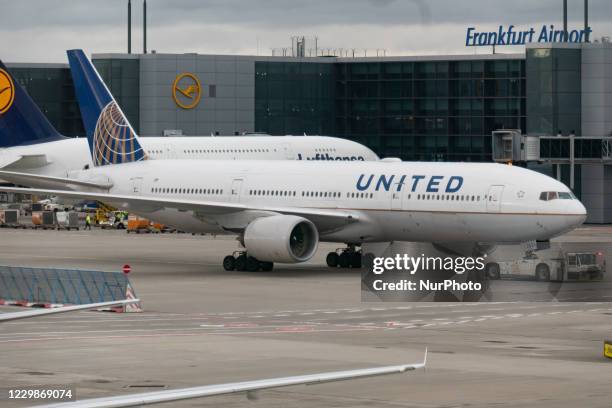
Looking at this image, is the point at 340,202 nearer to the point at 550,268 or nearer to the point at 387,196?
the point at 387,196

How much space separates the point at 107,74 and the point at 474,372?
9857 centimetres

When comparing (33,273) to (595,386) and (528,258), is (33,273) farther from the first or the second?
(595,386)

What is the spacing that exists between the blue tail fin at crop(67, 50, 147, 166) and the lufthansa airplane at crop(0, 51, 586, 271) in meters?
2.43

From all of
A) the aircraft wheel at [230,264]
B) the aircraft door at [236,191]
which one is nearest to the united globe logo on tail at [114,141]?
the aircraft door at [236,191]

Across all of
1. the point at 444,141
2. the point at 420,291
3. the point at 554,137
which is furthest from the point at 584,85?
the point at 420,291

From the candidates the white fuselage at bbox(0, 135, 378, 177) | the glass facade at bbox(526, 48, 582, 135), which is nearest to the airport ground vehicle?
the white fuselage at bbox(0, 135, 378, 177)

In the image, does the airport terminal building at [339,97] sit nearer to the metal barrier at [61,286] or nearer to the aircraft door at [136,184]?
the aircraft door at [136,184]

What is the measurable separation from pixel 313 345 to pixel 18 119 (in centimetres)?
6413

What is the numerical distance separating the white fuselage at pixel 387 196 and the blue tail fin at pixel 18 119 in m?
31.8

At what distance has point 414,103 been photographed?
122500 millimetres

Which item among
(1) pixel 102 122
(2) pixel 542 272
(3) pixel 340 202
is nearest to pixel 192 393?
(2) pixel 542 272

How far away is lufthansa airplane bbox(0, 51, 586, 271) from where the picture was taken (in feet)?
161

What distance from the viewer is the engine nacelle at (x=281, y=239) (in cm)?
5066

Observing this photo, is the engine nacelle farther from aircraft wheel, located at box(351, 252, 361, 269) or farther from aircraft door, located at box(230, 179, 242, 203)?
aircraft wheel, located at box(351, 252, 361, 269)
